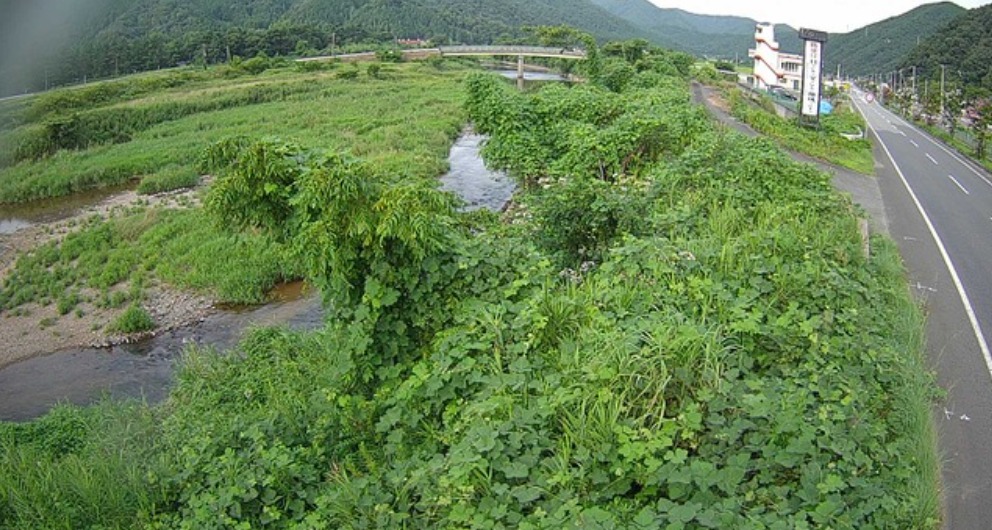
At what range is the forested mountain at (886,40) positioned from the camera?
83.0 metres

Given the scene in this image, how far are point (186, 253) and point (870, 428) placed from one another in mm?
14431

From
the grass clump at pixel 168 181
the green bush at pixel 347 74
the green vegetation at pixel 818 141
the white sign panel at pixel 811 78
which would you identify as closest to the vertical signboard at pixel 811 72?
the white sign panel at pixel 811 78

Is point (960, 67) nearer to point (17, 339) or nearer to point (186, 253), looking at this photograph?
point (186, 253)

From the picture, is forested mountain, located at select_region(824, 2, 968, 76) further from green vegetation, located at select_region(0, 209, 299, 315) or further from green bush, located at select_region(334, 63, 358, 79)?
green vegetation, located at select_region(0, 209, 299, 315)

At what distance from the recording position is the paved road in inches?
210

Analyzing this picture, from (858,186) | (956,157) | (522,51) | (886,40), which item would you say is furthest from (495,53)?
(886,40)

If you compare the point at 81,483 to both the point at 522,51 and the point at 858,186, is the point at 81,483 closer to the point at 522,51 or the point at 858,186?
the point at 858,186

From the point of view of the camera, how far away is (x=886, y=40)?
9094 cm

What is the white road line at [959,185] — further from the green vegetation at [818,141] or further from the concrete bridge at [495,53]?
the concrete bridge at [495,53]

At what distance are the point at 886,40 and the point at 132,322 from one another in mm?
101537

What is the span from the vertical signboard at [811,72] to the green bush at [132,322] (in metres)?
21.3

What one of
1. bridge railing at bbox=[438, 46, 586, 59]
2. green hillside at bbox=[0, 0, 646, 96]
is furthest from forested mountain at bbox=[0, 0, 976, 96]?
bridge railing at bbox=[438, 46, 586, 59]

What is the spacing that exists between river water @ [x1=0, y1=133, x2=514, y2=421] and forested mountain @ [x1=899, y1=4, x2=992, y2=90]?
4573 cm

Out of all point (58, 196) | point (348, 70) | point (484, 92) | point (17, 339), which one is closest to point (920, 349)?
point (484, 92)
